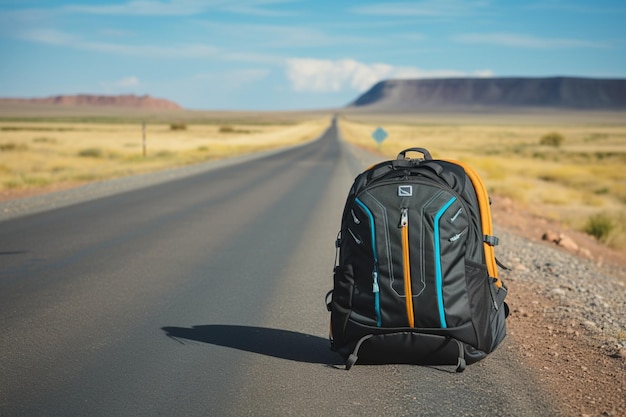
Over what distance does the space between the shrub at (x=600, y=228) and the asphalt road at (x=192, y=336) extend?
6.46 meters

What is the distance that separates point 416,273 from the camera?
4.02 metres

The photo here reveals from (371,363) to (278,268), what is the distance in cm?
346

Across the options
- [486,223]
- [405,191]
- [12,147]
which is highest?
[405,191]

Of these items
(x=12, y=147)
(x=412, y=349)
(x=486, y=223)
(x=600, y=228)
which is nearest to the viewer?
(x=412, y=349)

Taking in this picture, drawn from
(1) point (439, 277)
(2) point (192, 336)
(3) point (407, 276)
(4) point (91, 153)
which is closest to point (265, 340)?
(2) point (192, 336)

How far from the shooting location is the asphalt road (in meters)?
3.79

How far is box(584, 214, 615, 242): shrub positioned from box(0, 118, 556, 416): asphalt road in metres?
6.46

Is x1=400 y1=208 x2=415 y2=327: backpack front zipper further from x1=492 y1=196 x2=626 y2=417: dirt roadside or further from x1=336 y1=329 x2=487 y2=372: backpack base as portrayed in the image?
x1=492 y1=196 x2=626 y2=417: dirt roadside

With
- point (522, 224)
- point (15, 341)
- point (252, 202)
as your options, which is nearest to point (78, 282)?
point (15, 341)

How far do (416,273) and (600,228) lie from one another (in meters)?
11.4

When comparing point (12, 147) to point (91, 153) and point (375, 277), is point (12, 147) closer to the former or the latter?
point (91, 153)

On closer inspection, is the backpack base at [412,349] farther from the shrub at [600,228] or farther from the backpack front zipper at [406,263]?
the shrub at [600,228]

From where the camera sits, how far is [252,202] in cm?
1445

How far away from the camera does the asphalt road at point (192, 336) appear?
3785 millimetres
